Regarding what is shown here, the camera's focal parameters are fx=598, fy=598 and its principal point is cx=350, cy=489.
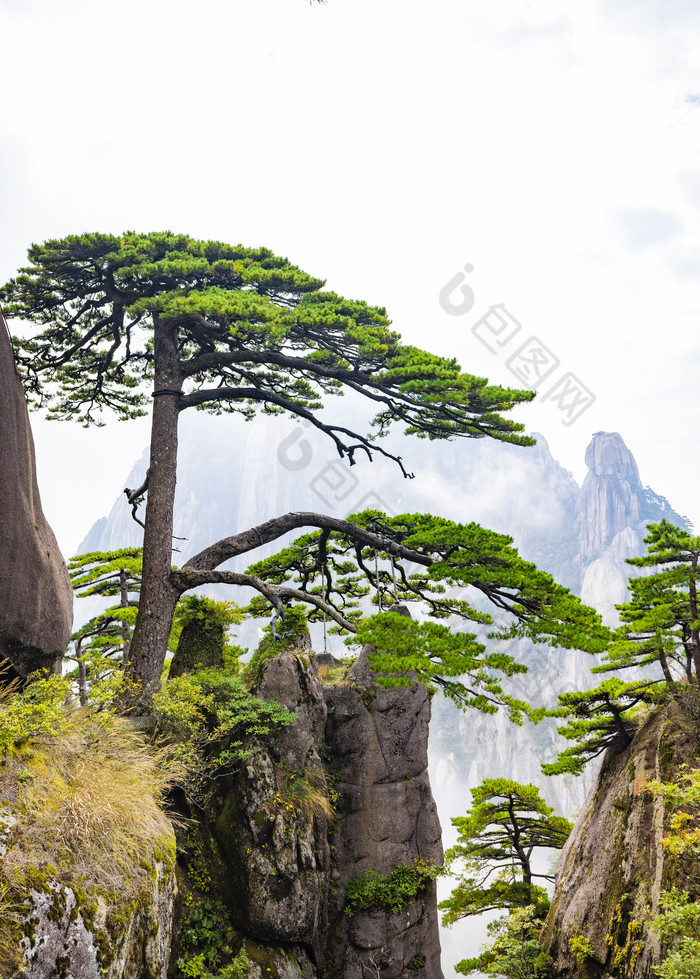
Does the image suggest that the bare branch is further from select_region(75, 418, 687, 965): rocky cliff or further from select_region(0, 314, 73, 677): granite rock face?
select_region(75, 418, 687, 965): rocky cliff

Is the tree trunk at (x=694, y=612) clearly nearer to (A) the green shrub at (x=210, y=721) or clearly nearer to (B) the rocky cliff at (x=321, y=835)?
(B) the rocky cliff at (x=321, y=835)

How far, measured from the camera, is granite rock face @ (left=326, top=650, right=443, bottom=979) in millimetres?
11758

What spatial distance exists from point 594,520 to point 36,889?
480ft

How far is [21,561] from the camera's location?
6867 millimetres

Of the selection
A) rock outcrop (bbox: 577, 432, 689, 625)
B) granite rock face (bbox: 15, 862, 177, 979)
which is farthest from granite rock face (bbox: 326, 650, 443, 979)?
rock outcrop (bbox: 577, 432, 689, 625)

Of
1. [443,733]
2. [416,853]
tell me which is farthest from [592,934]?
[443,733]

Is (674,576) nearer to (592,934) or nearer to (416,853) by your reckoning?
(592,934)

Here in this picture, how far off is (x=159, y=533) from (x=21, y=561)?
3.96 meters

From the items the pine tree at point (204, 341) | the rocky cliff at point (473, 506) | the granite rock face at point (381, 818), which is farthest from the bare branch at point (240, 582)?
the rocky cliff at point (473, 506)

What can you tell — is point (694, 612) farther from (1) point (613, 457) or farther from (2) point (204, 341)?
(1) point (613, 457)

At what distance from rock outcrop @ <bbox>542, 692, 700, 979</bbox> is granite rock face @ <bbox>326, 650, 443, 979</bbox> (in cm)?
295

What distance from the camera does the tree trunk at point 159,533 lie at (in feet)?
33.7

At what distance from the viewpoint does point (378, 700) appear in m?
13.4

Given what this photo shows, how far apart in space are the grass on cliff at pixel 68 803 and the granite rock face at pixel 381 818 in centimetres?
692
